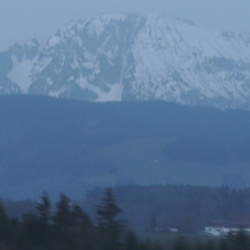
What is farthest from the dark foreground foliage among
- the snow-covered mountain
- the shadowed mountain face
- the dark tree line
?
the snow-covered mountain

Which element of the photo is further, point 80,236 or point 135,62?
point 135,62

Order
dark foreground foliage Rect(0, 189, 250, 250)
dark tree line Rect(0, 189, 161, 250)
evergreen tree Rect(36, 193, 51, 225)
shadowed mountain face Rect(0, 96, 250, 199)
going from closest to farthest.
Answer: dark foreground foliage Rect(0, 189, 250, 250)
dark tree line Rect(0, 189, 161, 250)
evergreen tree Rect(36, 193, 51, 225)
shadowed mountain face Rect(0, 96, 250, 199)

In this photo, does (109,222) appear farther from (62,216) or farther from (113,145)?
(113,145)

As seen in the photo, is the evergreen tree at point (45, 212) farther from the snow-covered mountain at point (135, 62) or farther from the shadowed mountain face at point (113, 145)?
the snow-covered mountain at point (135, 62)

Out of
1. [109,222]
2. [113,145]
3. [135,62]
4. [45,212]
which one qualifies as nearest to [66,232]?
[109,222]

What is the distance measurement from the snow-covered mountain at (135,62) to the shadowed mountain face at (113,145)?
5390 centimetres

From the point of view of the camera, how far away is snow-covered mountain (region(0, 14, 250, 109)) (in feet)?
434

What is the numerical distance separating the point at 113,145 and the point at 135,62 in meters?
76.7

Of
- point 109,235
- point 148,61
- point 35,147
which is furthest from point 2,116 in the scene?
point 148,61

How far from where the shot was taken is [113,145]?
6078 centimetres

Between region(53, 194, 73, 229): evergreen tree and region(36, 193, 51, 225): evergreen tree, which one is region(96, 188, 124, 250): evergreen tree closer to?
region(53, 194, 73, 229): evergreen tree

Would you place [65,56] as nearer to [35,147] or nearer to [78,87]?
[78,87]

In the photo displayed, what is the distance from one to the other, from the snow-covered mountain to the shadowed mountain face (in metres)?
53.9

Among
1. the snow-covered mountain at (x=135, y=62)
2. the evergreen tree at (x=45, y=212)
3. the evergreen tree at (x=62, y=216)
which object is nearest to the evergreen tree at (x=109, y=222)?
the evergreen tree at (x=62, y=216)
